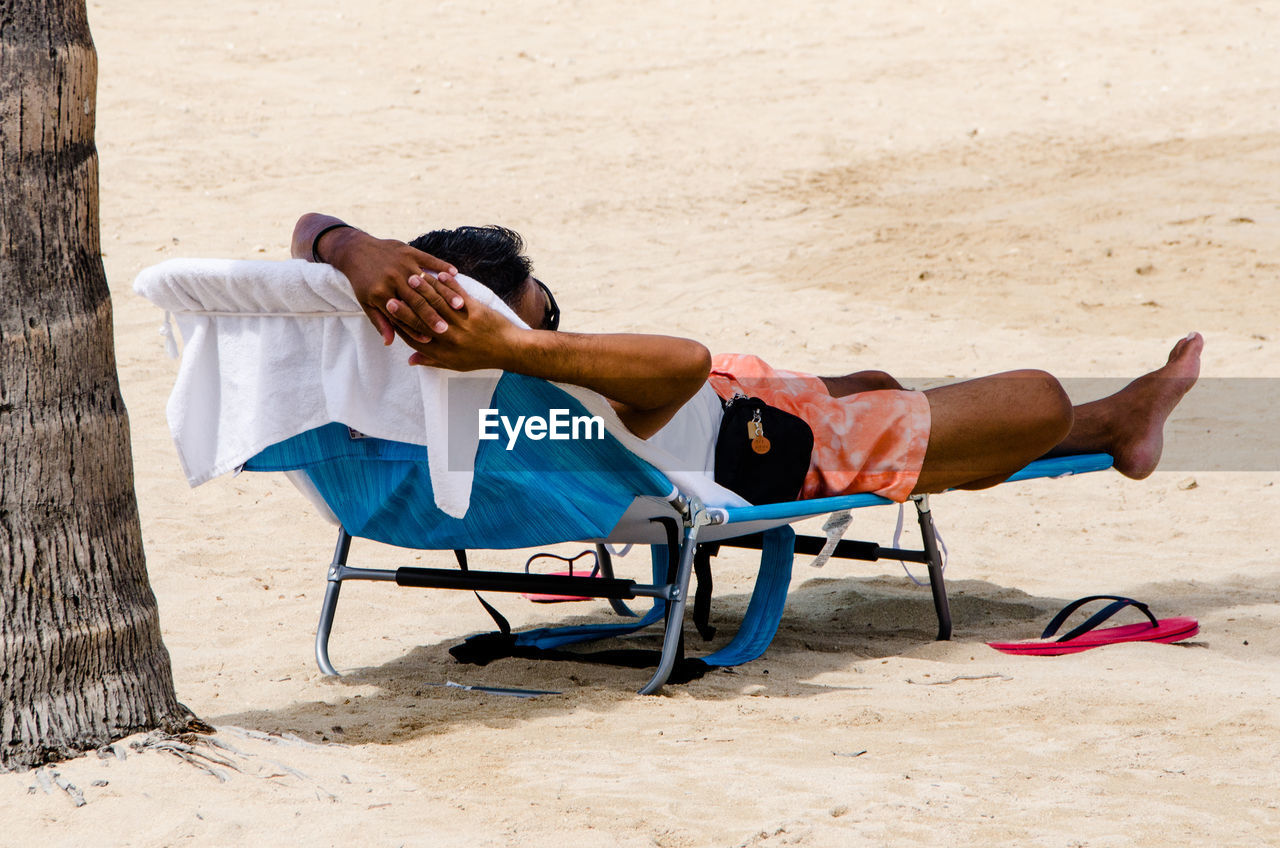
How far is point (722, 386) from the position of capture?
3496 millimetres

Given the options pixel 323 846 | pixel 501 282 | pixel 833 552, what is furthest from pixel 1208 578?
pixel 323 846

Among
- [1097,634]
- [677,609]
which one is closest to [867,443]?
[677,609]

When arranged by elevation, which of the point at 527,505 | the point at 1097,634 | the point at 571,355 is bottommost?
the point at 1097,634

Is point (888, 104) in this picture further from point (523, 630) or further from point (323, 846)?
point (323, 846)

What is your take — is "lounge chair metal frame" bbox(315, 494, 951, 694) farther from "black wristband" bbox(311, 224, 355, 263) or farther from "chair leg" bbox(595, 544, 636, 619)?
"black wristband" bbox(311, 224, 355, 263)

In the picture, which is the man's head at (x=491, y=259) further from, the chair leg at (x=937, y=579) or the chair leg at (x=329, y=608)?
the chair leg at (x=937, y=579)

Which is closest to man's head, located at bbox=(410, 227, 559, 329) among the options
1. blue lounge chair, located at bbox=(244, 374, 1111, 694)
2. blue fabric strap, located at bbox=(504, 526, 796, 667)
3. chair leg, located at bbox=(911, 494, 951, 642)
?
blue lounge chair, located at bbox=(244, 374, 1111, 694)

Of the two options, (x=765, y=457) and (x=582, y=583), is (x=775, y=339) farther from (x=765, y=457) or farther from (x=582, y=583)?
(x=582, y=583)

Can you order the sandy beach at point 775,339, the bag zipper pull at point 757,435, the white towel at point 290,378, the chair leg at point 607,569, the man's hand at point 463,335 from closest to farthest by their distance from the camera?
1. the sandy beach at point 775,339
2. the man's hand at point 463,335
3. the white towel at point 290,378
4. the bag zipper pull at point 757,435
5. the chair leg at point 607,569

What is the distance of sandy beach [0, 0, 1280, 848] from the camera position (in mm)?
2148

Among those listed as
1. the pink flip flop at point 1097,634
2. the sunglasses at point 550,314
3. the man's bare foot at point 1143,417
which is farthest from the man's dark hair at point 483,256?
the man's bare foot at point 1143,417

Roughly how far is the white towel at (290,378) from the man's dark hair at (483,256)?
288 mm

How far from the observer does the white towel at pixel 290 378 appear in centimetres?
262

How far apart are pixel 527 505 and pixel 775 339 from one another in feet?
14.4
